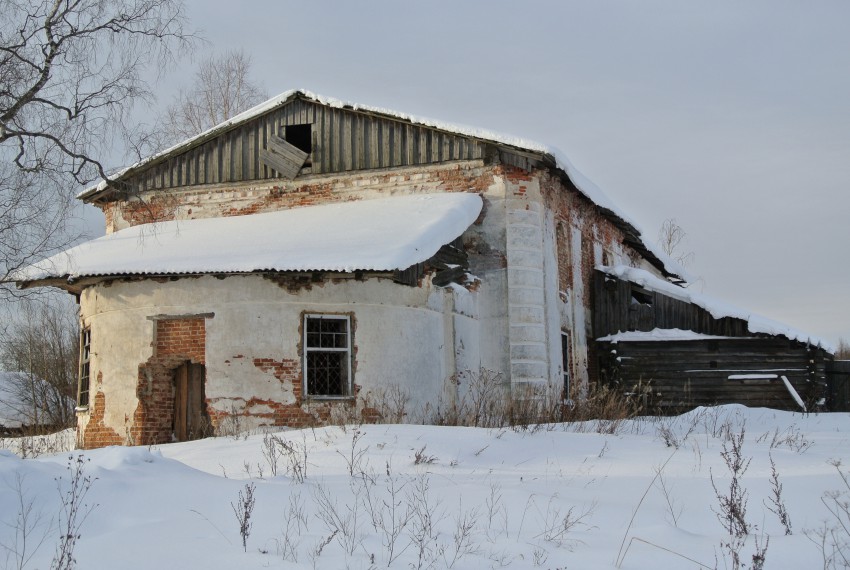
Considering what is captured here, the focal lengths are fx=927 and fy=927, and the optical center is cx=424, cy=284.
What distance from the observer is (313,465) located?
28.7 feet

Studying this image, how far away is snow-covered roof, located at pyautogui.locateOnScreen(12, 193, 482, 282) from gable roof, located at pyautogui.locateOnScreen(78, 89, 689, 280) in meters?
1.11

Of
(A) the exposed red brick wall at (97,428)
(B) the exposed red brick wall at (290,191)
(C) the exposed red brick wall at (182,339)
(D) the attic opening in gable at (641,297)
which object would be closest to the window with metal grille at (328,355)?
(C) the exposed red brick wall at (182,339)

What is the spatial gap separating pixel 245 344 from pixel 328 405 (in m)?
1.57

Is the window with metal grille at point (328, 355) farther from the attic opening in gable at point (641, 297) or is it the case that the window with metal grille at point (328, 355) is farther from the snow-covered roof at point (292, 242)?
the attic opening in gable at point (641, 297)

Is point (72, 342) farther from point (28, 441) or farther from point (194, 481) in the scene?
point (194, 481)

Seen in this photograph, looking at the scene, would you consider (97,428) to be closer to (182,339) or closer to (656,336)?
(182,339)

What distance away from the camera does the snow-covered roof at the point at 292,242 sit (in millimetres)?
13695

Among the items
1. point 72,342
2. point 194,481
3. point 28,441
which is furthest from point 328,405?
point 72,342

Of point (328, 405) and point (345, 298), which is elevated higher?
point (345, 298)

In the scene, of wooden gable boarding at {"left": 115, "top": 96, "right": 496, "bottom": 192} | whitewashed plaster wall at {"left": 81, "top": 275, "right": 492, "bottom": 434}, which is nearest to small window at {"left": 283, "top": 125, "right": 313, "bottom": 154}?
wooden gable boarding at {"left": 115, "top": 96, "right": 496, "bottom": 192}

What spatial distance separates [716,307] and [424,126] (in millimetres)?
7067

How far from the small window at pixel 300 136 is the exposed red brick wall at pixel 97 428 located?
251 inches

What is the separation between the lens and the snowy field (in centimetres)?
548

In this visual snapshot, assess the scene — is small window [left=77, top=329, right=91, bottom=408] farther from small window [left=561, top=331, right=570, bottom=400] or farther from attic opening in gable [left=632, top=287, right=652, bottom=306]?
attic opening in gable [left=632, top=287, right=652, bottom=306]
